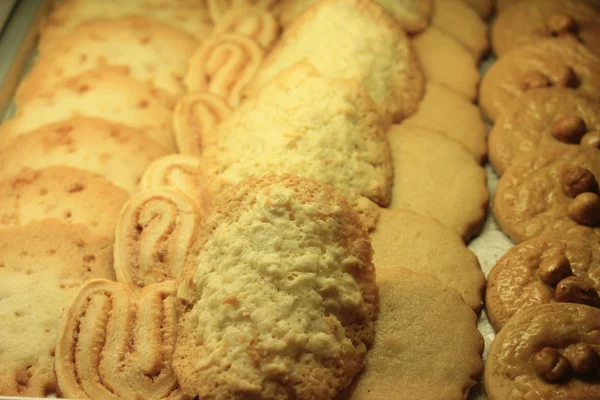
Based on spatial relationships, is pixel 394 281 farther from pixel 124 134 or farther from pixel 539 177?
pixel 124 134

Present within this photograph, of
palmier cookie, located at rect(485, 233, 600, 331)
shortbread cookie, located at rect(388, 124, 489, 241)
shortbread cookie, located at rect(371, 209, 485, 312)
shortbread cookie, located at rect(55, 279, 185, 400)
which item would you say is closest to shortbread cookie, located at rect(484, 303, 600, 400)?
palmier cookie, located at rect(485, 233, 600, 331)

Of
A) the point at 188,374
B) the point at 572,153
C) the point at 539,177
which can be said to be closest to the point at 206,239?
the point at 188,374

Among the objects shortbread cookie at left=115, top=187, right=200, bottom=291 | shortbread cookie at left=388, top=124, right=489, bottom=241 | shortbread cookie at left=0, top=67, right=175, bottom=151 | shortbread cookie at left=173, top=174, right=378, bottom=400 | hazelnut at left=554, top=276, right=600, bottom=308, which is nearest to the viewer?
shortbread cookie at left=173, top=174, right=378, bottom=400

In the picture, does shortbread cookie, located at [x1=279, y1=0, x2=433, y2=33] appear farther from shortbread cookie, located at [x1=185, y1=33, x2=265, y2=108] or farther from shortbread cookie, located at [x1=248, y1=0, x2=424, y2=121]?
shortbread cookie, located at [x1=185, y1=33, x2=265, y2=108]

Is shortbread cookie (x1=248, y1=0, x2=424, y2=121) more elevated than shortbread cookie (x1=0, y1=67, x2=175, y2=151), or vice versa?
shortbread cookie (x1=248, y1=0, x2=424, y2=121)

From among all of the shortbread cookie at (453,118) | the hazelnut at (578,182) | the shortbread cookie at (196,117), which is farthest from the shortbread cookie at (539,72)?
the shortbread cookie at (196,117)

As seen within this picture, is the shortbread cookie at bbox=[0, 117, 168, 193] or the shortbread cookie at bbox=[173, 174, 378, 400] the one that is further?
the shortbread cookie at bbox=[0, 117, 168, 193]
